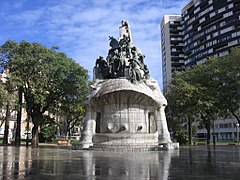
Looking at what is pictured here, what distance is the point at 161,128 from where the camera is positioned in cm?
2231

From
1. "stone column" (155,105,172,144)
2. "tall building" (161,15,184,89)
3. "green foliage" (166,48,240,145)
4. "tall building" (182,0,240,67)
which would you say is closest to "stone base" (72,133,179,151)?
"stone column" (155,105,172,144)

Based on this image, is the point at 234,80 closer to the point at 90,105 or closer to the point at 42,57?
the point at 90,105

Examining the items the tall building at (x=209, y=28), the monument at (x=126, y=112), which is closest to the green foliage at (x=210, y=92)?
the monument at (x=126, y=112)

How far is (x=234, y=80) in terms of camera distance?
35531 mm

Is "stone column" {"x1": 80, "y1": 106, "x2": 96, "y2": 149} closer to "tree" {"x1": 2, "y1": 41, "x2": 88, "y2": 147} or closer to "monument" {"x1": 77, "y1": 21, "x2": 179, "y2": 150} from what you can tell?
"monument" {"x1": 77, "y1": 21, "x2": 179, "y2": 150}

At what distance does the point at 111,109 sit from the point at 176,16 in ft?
385

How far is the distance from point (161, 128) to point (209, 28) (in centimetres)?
8871

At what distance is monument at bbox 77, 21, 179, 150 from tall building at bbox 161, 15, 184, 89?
10363cm

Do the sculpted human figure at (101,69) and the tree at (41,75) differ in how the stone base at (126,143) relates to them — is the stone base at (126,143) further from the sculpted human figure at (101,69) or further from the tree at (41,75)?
the tree at (41,75)

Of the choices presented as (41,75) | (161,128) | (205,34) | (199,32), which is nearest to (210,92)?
(161,128)

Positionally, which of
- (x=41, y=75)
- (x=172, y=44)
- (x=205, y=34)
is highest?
(x=172, y=44)

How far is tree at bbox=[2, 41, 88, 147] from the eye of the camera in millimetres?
34656

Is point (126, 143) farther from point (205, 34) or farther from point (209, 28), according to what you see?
point (205, 34)

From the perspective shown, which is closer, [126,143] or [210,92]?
[126,143]
